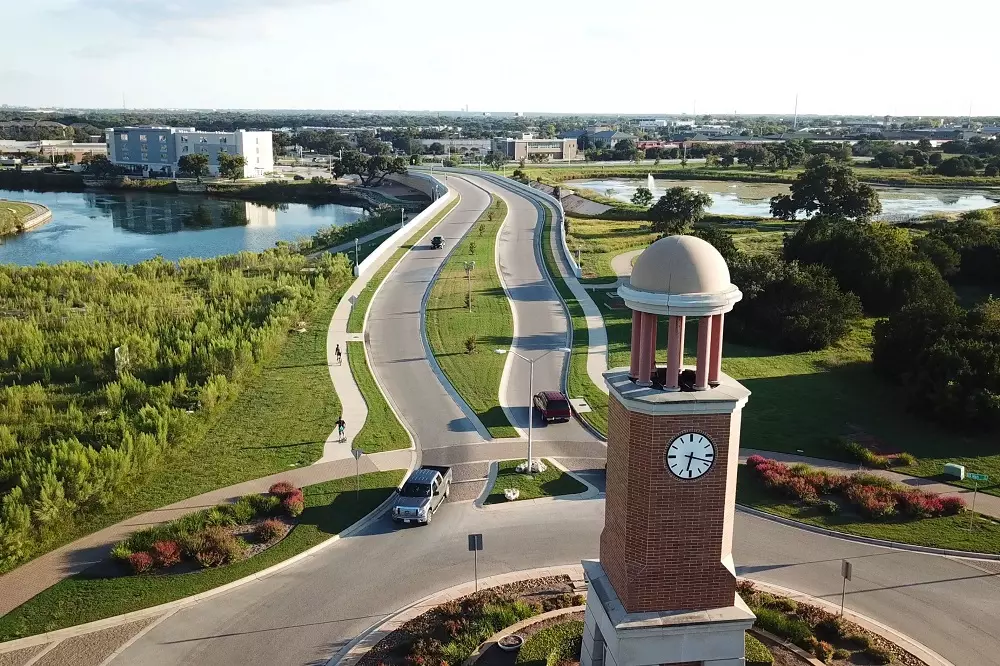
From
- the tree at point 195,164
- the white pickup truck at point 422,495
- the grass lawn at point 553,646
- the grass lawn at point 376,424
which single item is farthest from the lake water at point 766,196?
the grass lawn at point 553,646

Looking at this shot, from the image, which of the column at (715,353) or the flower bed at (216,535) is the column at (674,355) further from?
the flower bed at (216,535)

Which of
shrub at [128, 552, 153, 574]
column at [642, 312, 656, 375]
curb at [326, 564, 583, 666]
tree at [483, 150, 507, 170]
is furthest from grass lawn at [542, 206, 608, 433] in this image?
tree at [483, 150, 507, 170]

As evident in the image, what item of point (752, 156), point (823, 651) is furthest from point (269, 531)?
point (752, 156)

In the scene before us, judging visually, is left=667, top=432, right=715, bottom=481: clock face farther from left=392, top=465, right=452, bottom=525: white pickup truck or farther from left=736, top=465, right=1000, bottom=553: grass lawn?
left=736, top=465, right=1000, bottom=553: grass lawn

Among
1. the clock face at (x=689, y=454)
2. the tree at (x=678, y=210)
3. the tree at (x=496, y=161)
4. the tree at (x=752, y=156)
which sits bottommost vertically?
the clock face at (x=689, y=454)

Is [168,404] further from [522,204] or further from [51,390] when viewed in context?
[522,204]

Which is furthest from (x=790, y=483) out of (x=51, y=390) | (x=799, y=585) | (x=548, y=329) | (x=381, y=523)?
(x=51, y=390)
